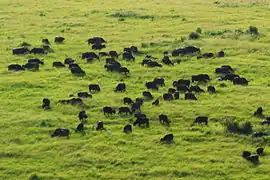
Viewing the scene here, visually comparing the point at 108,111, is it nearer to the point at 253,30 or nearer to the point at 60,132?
the point at 60,132

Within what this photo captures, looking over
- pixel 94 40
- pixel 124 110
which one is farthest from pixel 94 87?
pixel 94 40

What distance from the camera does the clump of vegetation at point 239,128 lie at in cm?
2655

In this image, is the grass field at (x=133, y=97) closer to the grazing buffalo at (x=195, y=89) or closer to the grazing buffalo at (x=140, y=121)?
the grazing buffalo at (x=140, y=121)

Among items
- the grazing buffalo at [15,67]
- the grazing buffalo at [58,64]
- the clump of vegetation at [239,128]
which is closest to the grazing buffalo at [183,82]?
the clump of vegetation at [239,128]

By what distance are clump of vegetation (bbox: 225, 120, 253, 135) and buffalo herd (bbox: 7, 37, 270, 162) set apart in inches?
26.5

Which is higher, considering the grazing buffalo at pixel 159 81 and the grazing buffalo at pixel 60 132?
the grazing buffalo at pixel 159 81

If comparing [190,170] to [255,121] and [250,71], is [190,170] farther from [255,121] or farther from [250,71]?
[250,71]

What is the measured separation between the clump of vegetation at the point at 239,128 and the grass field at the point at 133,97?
36 cm

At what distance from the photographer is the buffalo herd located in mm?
27531

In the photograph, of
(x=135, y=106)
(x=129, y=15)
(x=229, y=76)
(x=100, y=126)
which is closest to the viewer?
(x=100, y=126)

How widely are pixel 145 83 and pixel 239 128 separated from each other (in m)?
8.31

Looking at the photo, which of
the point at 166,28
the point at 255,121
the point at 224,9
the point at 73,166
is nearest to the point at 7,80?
the point at 73,166

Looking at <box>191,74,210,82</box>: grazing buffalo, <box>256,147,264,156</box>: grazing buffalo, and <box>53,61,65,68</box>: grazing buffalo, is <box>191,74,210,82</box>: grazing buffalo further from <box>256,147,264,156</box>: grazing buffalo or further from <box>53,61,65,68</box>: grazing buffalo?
<box>256,147,264,156</box>: grazing buffalo

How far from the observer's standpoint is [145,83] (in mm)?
33500
